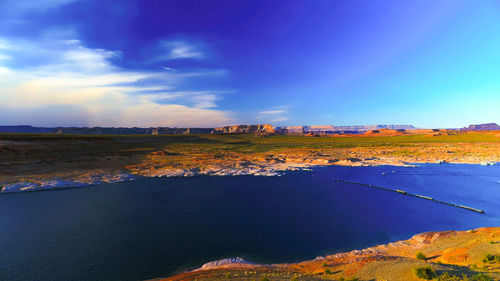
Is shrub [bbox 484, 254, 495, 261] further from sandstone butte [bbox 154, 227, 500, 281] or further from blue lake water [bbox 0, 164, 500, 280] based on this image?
blue lake water [bbox 0, 164, 500, 280]

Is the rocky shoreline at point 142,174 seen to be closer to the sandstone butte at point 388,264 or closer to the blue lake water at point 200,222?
the blue lake water at point 200,222

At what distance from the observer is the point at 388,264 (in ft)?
32.6

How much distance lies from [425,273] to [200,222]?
1481 cm

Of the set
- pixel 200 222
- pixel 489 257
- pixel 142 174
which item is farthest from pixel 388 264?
pixel 142 174

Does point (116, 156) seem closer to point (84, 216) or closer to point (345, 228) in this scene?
point (84, 216)

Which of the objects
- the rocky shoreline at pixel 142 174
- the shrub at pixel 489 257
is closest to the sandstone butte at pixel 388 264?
the shrub at pixel 489 257

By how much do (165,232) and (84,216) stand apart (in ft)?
27.8

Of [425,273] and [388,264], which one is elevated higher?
[425,273]

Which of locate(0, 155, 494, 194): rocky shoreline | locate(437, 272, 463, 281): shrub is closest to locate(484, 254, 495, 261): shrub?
locate(437, 272, 463, 281): shrub

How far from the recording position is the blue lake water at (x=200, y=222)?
12734 mm

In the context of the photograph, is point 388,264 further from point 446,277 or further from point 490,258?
point 490,258

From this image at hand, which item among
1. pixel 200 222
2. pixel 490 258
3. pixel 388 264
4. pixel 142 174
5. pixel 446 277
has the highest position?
pixel 446 277

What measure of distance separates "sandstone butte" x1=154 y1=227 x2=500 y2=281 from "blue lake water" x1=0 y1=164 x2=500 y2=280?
1.30 metres

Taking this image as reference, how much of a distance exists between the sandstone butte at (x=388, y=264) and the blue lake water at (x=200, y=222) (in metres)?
1.30
